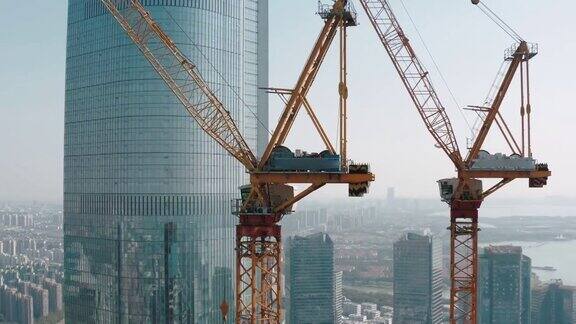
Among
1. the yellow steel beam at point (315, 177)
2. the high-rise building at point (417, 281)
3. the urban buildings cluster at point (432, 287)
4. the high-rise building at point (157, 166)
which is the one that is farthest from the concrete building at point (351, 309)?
the yellow steel beam at point (315, 177)

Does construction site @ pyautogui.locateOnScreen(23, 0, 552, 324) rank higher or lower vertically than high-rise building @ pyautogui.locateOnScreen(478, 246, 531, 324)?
higher

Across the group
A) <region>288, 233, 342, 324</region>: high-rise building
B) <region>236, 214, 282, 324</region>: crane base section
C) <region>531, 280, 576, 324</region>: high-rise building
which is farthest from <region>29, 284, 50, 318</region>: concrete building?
<region>531, 280, 576, 324</region>: high-rise building

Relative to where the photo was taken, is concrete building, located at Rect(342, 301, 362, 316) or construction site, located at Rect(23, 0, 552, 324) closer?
construction site, located at Rect(23, 0, 552, 324)

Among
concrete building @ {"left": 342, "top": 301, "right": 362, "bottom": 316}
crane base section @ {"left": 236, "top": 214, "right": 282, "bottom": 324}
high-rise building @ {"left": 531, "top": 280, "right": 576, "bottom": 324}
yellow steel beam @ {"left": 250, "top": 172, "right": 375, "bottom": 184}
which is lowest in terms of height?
concrete building @ {"left": 342, "top": 301, "right": 362, "bottom": 316}

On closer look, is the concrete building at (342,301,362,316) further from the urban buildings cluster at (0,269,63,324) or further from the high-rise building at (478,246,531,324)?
the urban buildings cluster at (0,269,63,324)

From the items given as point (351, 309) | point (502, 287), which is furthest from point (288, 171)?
point (351, 309)

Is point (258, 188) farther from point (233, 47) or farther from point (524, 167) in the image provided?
point (233, 47)

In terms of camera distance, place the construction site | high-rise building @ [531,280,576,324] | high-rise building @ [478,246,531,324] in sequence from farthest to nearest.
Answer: high-rise building @ [531,280,576,324], high-rise building @ [478,246,531,324], the construction site
